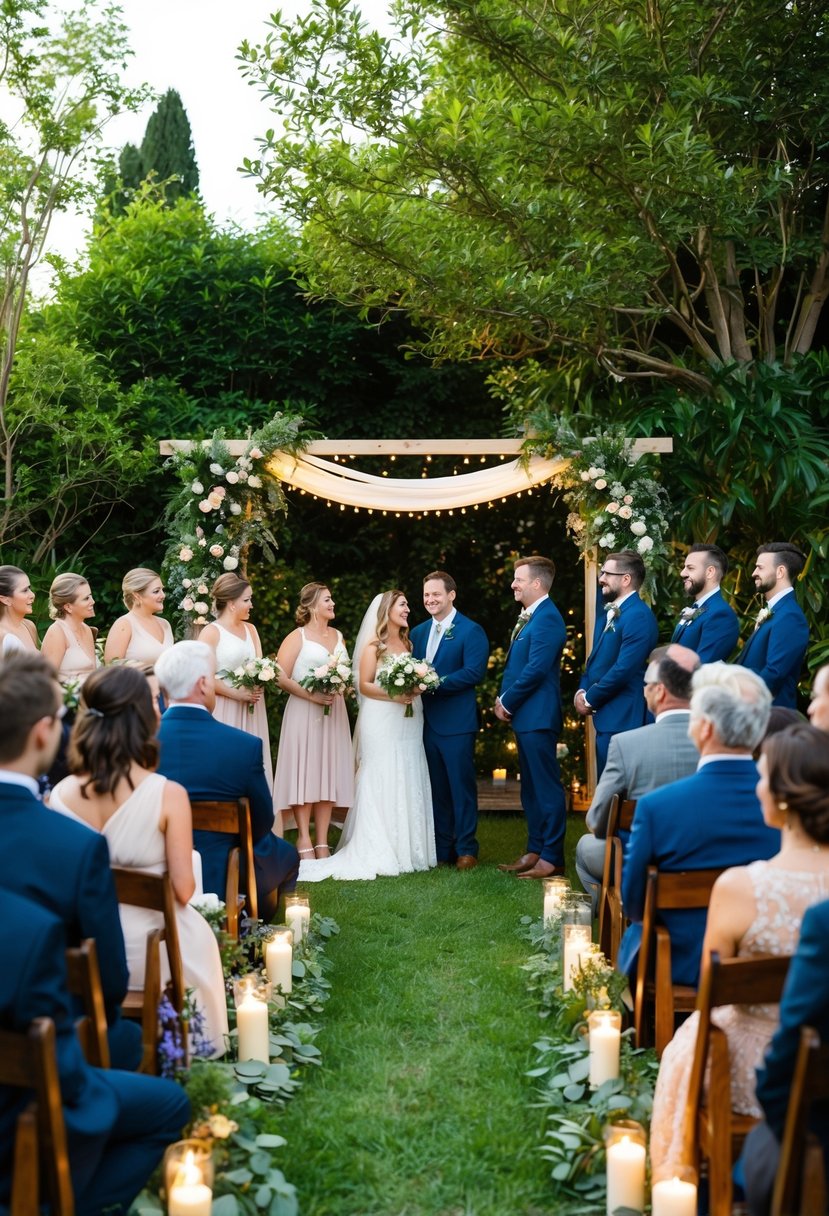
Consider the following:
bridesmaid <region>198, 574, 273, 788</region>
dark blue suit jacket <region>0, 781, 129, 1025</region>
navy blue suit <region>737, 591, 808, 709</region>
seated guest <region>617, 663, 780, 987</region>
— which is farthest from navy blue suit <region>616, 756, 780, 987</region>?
bridesmaid <region>198, 574, 273, 788</region>

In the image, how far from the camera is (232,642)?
8.30 m

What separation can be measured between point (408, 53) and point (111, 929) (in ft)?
24.8

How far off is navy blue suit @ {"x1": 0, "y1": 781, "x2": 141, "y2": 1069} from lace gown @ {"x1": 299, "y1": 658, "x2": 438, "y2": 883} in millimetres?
5286

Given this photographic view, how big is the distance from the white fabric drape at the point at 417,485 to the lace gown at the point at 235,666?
1.33m

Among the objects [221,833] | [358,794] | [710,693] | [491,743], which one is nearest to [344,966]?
[221,833]

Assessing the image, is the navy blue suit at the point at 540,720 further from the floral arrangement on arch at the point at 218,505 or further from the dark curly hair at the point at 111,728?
the dark curly hair at the point at 111,728

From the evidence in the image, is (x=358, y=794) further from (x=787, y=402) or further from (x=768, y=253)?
(x=768, y=253)

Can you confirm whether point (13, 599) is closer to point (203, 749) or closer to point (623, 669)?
point (203, 749)

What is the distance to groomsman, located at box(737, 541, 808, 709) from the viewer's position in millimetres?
7207

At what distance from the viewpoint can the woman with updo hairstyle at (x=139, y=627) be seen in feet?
26.3

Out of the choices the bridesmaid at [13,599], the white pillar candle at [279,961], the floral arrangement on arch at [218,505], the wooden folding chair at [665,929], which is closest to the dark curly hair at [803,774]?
the wooden folding chair at [665,929]

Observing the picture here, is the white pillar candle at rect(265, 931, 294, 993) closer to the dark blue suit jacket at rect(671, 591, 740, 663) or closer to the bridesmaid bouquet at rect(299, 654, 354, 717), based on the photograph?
the bridesmaid bouquet at rect(299, 654, 354, 717)

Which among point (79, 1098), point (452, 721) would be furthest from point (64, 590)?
point (79, 1098)

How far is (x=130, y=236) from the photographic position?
12289 mm
